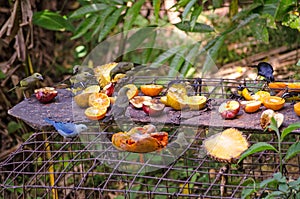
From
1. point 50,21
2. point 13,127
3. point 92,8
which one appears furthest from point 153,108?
point 13,127

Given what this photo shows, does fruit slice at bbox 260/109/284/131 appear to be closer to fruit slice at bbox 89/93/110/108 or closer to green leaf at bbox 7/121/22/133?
fruit slice at bbox 89/93/110/108

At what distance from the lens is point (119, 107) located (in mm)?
2188

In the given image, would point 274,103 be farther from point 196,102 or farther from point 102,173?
point 102,173

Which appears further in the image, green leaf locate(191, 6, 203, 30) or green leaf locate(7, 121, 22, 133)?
green leaf locate(7, 121, 22, 133)

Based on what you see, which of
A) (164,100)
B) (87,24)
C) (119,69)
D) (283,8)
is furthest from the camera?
(87,24)

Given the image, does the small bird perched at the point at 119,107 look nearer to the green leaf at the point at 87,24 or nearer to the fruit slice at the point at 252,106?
the fruit slice at the point at 252,106

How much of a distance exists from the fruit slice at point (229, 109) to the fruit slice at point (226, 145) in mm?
110

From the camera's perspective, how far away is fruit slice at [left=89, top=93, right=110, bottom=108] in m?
2.20

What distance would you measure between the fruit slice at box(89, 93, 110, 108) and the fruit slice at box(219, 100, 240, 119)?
18.1 inches

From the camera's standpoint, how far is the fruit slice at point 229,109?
6.76 feet

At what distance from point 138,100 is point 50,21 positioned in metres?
1.39

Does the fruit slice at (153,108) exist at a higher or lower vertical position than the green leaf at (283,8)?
lower

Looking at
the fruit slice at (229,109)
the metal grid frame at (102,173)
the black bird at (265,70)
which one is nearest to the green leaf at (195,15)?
the black bird at (265,70)

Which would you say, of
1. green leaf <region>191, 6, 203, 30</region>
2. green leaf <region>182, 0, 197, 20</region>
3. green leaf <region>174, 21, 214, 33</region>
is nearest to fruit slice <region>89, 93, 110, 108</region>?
green leaf <region>182, 0, 197, 20</region>
